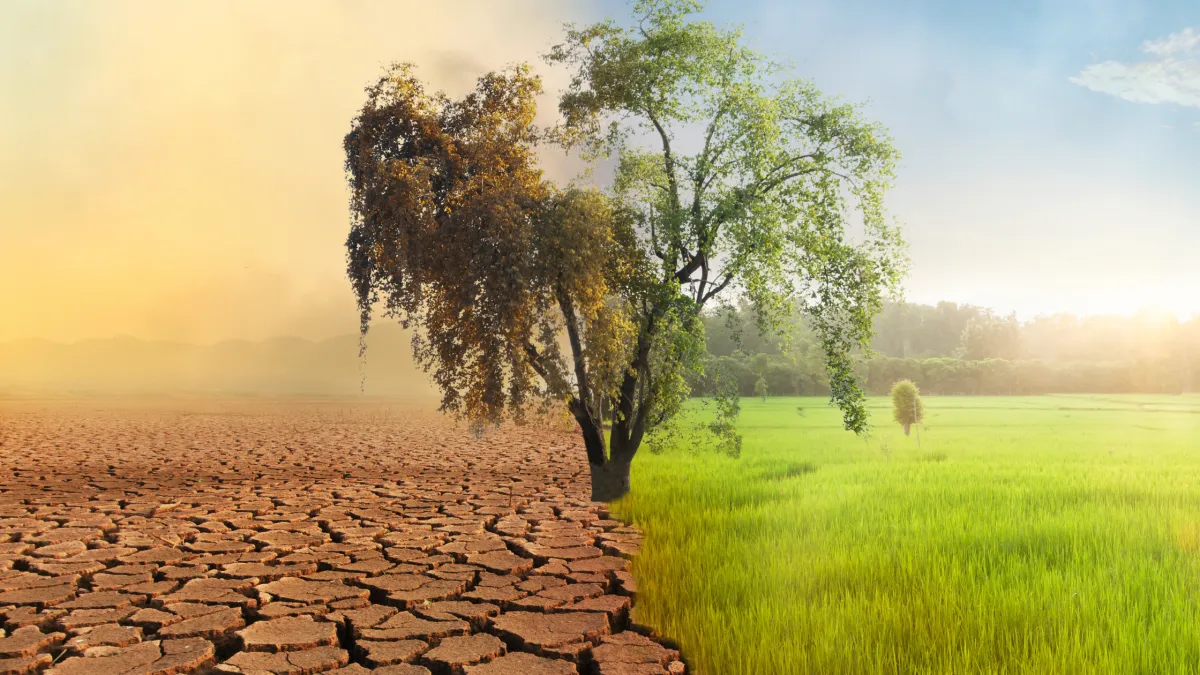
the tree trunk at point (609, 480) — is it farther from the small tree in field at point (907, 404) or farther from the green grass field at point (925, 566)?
the small tree in field at point (907, 404)

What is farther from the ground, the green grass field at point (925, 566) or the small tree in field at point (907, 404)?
the small tree in field at point (907, 404)

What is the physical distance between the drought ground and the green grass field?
62 cm

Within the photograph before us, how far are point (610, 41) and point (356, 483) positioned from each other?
24.7 ft

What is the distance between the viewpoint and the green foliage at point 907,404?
59.8ft

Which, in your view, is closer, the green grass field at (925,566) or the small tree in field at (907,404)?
the green grass field at (925,566)

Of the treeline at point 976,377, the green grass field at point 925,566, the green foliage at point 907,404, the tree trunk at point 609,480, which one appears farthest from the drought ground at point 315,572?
the treeline at point 976,377

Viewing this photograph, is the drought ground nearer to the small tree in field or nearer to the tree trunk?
the tree trunk

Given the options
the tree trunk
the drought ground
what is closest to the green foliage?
the drought ground

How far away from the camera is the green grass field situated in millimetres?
4367

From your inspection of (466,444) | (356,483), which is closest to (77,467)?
(356,483)

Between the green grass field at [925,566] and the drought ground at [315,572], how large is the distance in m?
0.62

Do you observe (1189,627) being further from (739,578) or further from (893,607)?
(739,578)

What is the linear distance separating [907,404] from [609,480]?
10.8 m

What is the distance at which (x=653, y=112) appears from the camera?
10.2 metres
